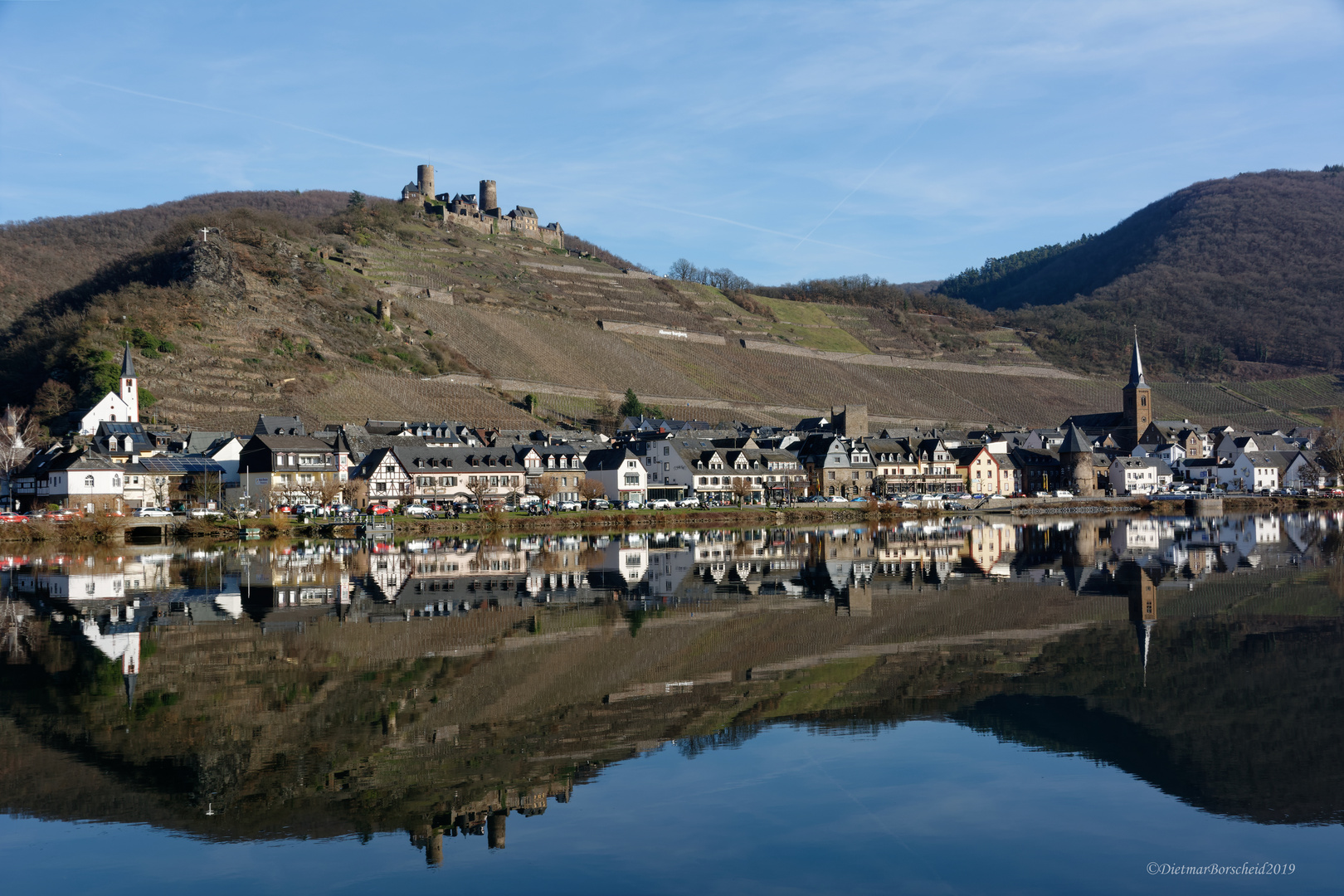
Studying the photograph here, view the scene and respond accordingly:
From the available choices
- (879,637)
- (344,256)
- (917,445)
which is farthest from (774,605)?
(344,256)

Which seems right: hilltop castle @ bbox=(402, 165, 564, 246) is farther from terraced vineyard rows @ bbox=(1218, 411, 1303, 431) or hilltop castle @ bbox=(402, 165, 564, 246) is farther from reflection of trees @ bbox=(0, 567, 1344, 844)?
reflection of trees @ bbox=(0, 567, 1344, 844)

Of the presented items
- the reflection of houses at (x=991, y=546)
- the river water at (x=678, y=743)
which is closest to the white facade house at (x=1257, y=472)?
the reflection of houses at (x=991, y=546)

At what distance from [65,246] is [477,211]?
203 ft

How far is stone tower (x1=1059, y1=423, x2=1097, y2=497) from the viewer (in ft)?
307

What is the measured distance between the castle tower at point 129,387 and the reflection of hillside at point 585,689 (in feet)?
170

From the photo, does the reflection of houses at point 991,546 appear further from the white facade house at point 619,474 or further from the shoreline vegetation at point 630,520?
the white facade house at point 619,474

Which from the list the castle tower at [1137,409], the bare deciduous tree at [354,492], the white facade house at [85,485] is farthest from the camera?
the castle tower at [1137,409]

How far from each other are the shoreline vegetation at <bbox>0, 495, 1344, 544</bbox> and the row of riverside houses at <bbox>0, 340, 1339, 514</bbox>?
6.98m

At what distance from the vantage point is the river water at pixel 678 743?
1035 cm

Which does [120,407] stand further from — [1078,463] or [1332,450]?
[1332,450]

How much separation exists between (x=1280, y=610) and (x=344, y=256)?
413 feet

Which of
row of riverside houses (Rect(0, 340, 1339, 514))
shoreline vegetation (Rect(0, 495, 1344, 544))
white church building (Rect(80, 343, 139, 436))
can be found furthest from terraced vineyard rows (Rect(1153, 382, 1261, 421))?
white church building (Rect(80, 343, 139, 436))

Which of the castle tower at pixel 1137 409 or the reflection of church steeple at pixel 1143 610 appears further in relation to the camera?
the castle tower at pixel 1137 409

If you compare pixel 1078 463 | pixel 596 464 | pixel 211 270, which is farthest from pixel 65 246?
pixel 1078 463
